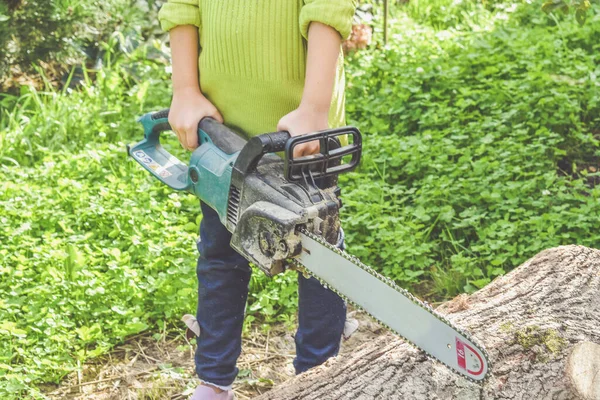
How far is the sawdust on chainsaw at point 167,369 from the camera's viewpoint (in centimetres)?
251

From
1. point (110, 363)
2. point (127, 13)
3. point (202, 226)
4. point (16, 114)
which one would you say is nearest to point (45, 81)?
point (16, 114)

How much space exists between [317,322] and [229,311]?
0.27m

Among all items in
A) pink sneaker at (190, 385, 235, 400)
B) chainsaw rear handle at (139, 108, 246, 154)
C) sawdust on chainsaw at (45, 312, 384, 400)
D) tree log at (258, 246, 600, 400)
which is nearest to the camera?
tree log at (258, 246, 600, 400)

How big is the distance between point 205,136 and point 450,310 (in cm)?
87

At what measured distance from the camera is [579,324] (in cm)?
182

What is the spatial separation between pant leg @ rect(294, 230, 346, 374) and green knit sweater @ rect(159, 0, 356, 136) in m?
0.50

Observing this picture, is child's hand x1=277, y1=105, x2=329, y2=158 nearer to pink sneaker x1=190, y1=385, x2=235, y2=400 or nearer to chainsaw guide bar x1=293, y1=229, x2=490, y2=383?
chainsaw guide bar x1=293, y1=229, x2=490, y2=383

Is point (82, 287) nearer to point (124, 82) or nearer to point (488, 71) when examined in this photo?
point (124, 82)

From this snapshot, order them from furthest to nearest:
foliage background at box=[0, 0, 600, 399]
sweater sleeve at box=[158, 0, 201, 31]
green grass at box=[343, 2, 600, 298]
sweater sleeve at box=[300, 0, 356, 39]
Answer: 1. green grass at box=[343, 2, 600, 298]
2. foliage background at box=[0, 0, 600, 399]
3. sweater sleeve at box=[158, 0, 201, 31]
4. sweater sleeve at box=[300, 0, 356, 39]

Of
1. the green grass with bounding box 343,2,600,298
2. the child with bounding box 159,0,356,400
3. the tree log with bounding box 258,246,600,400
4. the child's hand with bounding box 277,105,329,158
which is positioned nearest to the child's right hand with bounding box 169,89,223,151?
the child with bounding box 159,0,356,400

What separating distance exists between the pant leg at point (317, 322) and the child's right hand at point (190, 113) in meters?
0.52

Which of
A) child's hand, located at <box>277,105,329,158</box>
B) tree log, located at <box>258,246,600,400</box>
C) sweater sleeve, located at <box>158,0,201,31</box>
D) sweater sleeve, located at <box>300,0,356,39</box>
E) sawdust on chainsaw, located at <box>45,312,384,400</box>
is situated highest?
sweater sleeve, located at <box>300,0,356,39</box>

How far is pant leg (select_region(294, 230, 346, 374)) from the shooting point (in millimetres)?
2158

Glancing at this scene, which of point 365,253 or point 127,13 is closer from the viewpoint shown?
point 365,253
